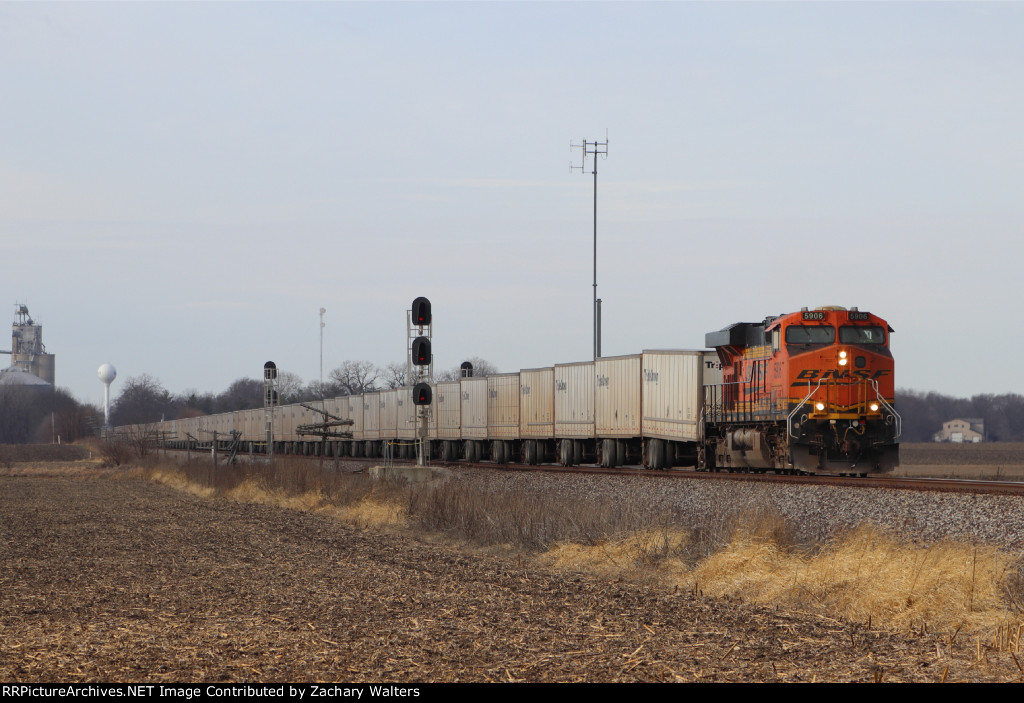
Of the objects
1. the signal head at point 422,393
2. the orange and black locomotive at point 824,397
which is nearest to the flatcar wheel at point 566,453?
the orange and black locomotive at point 824,397

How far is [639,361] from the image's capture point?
30.9 metres

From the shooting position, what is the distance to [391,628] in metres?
8.82

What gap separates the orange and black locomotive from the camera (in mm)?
21500

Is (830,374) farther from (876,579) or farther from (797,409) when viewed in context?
(876,579)

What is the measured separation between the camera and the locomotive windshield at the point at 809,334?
73.0 ft

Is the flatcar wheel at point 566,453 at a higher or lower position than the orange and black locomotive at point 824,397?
lower

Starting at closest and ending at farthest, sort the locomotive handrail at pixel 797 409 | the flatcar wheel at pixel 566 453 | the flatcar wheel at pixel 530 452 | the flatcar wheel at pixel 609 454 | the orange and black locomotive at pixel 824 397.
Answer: the locomotive handrail at pixel 797 409 < the orange and black locomotive at pixel 824 397 < the flatcar wheel at pixel 609 454 < the flatcar wheel at pixel 566 453 < the flatcar wheel at pixel 530 452

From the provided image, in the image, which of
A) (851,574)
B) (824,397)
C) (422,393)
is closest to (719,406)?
(824,397)

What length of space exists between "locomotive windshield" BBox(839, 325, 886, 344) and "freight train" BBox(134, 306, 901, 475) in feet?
0.07

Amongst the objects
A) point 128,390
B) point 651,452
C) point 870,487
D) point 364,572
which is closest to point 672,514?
point 870,487

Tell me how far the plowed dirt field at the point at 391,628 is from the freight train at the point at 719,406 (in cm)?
955

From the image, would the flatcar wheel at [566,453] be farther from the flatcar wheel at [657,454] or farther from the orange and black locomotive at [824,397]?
the orange and black locomotive at [824,397]

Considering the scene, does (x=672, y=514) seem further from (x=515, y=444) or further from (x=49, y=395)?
(x=49, y=395)
